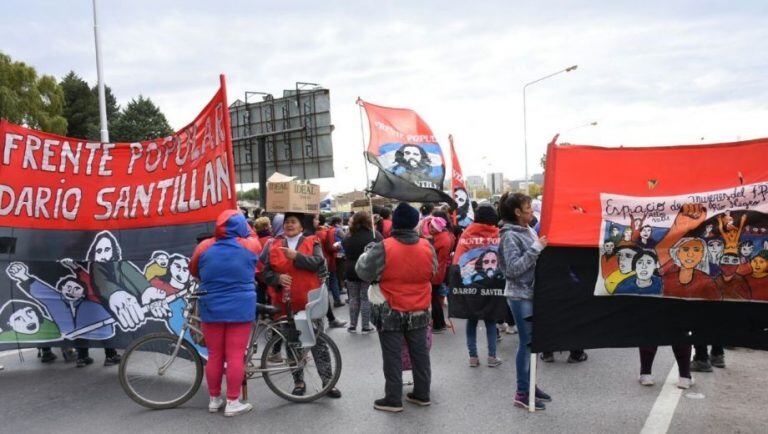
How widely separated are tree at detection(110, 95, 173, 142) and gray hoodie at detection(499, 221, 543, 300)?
52048mm

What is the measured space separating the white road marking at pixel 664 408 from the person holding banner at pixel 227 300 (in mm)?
3236

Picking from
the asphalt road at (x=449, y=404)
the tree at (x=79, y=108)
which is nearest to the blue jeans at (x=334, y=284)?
the asphalt road at (x=449, y=404)

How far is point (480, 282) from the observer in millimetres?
6363

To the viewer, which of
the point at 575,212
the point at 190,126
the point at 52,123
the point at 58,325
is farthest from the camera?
the point at 52,123

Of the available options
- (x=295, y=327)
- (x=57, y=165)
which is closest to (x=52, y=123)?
(x=57, y=165)

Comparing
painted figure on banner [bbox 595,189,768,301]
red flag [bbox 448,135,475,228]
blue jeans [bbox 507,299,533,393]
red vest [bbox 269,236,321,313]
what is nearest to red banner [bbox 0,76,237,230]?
red vest [bbox 269,236,321,313]

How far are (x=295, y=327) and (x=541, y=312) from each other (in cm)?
215

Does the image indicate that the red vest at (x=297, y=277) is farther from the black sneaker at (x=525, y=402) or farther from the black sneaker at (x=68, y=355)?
the black sneaker at (x=68, y=355)

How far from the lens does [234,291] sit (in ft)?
15.9

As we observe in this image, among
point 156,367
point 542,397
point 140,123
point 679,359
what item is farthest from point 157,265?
point 140,123

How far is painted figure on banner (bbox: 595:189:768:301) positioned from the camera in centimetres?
420

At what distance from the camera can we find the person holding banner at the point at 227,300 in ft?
15.8

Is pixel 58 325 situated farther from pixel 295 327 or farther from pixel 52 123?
pixel 52 123

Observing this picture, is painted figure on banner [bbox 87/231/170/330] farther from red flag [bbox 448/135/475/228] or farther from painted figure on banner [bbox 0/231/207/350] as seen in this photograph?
red flag [bbox 448/135/475/228]
